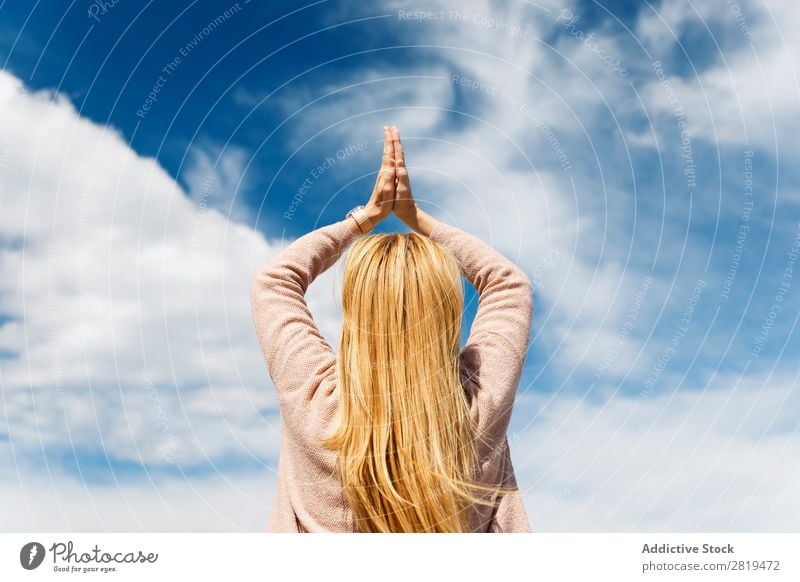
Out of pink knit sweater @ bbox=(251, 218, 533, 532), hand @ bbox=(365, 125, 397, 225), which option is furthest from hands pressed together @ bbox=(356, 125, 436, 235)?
pink knit sweater @ bbox=(251, 218, 533, 532)

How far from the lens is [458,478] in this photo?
3.61 m

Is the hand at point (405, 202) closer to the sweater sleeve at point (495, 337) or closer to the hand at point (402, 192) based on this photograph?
the hand at point (402, 192)

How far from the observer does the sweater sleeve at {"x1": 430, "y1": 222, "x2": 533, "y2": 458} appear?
Answer: 3.72m

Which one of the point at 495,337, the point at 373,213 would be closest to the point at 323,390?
the point at 495,337

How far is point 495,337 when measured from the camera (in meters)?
3.87

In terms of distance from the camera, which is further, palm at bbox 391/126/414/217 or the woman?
palm at bbox 391/126/414/217

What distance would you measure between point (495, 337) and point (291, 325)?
1.20 m

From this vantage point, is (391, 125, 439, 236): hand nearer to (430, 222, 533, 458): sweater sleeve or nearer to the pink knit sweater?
(430, 222, 533, 458): sweater sleeve

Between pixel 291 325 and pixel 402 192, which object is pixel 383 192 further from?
pixel 291 325

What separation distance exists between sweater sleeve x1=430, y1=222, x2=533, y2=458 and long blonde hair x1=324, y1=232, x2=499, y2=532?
14 cm

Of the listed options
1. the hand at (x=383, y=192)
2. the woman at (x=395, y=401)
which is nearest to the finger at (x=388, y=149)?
the hand at (x=383, y=192)

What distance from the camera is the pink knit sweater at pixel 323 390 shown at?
3.63 m

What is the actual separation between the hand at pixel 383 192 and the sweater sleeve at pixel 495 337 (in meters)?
0.83
